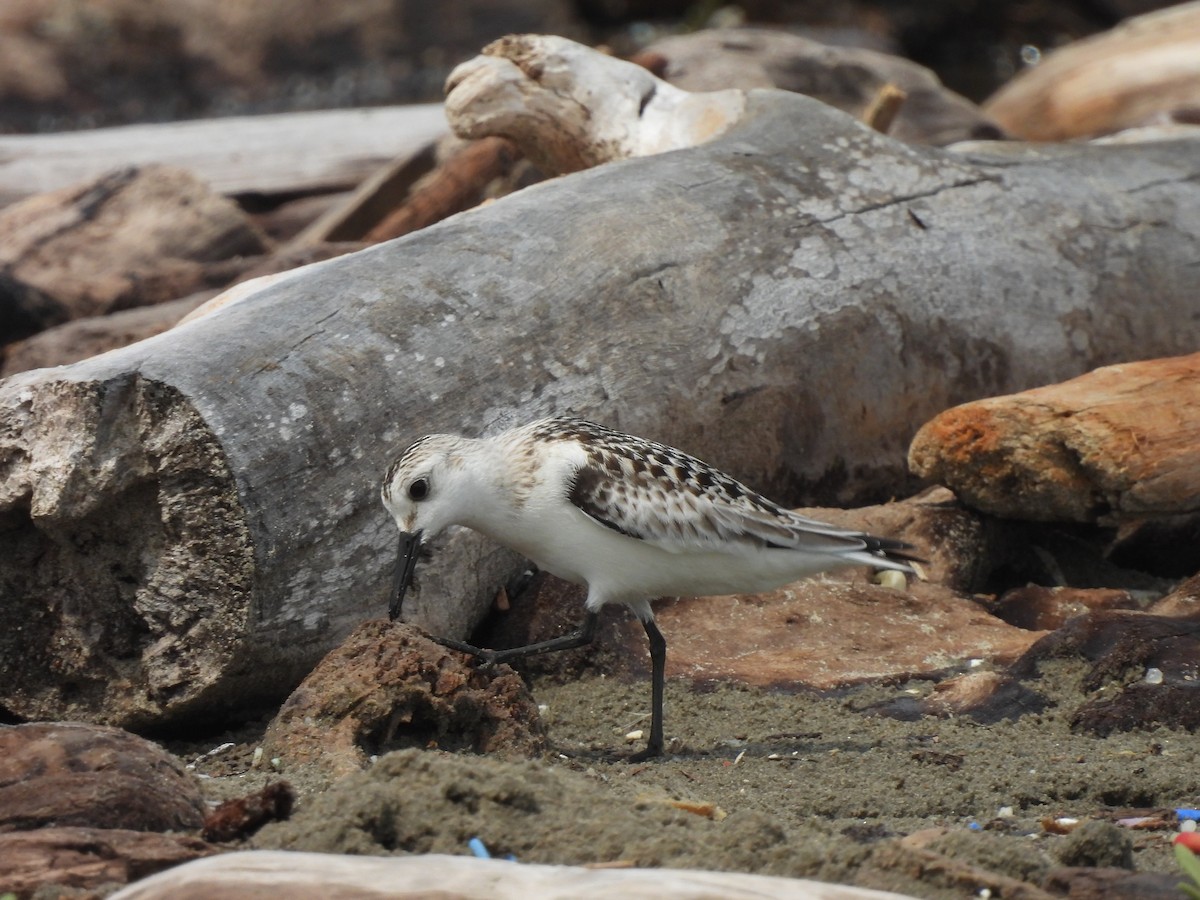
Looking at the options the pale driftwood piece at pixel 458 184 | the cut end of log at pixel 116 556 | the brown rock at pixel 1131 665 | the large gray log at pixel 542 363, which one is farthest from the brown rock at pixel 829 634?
the pale driftwood piece at pixel 458 184

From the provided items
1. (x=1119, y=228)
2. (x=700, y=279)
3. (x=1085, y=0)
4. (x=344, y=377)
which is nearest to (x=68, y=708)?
(x=344, y=377)

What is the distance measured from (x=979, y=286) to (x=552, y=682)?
293cm

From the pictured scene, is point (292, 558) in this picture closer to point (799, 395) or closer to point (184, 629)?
point (184, 629)

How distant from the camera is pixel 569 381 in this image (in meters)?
6.12

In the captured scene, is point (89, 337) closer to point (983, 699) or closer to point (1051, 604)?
point (1051, 604)

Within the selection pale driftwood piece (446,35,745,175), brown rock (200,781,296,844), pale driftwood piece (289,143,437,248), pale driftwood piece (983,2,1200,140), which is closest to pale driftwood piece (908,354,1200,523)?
pale driftwood piece (446,35,745,175)

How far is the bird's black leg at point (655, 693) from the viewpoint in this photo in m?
5.03

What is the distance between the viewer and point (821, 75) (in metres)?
11.8

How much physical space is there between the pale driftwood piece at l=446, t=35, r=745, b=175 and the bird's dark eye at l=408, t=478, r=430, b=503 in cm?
332

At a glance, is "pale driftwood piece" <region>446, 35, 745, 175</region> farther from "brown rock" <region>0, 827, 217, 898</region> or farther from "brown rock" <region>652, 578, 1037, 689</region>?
"brown rock" <region>0, 827, 217, 898</region>

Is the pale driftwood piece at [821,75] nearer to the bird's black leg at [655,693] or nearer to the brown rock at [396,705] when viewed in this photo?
the bird's black leg at [655,693]

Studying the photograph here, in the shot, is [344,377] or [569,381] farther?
[569,381]

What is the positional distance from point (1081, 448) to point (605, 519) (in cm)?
201

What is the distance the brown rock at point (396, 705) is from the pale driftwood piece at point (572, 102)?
380cm
